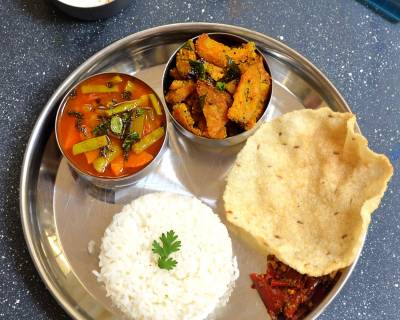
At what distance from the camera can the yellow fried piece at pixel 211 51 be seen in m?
2.70

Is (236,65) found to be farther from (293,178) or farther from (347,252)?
(347,252)

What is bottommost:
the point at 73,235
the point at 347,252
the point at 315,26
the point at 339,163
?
the point at 73,235

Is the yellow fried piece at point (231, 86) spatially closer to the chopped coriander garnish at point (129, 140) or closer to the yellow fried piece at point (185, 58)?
the yellow fried piece at point (185, 58)

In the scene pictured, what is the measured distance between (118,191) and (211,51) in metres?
0.82

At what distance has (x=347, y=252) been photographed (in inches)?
96.9

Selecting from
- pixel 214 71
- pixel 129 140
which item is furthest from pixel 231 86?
pixel 129 140

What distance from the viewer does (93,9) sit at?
2.94 m

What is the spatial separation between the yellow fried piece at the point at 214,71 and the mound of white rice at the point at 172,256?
0.60 meters

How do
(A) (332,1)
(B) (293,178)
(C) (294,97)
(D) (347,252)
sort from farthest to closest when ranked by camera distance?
(A) (332,1)
(C) (294,97)
(B) (293,178)
(D) (347,252)

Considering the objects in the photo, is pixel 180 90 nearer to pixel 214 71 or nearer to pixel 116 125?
pixel 214 71

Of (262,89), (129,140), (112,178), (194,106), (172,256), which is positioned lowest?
(172,256)

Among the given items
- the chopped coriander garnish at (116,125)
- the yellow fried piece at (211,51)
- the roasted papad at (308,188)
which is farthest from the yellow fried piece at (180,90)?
the roasted papad at (308,188)

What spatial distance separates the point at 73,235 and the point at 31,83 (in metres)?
0.87

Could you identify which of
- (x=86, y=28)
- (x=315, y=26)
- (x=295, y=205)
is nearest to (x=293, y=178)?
(x=295, y=205)
